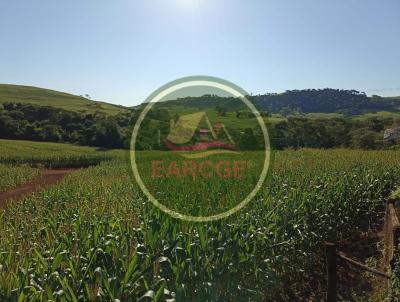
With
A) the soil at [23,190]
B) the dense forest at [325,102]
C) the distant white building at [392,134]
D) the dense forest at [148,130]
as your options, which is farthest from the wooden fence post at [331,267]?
the dense forest at [325,102]

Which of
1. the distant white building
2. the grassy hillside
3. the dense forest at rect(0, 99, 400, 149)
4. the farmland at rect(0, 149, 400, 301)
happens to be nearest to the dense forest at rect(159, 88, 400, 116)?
the grassy hillside

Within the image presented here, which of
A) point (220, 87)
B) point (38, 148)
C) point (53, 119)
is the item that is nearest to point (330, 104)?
point (53, 119)

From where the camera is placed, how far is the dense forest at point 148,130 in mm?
47969

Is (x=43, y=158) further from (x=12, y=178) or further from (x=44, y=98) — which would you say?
(x=44, y=98)

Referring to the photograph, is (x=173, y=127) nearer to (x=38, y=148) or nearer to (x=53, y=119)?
(x=38, y=148)

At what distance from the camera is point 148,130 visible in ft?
171

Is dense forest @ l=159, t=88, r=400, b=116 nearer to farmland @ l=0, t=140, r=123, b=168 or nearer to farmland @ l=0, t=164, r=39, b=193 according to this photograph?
farmland @ l=0, t=140, r=123, b=168

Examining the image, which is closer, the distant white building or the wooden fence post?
the wooden fence post

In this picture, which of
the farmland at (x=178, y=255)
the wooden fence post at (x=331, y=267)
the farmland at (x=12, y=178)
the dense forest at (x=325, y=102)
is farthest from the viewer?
the dense forest at (x=325, y=102)

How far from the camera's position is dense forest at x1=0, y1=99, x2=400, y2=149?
→ 157ft

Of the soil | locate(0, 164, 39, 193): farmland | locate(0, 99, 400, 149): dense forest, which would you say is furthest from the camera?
locate(0, 99, 400, 149): dense forest

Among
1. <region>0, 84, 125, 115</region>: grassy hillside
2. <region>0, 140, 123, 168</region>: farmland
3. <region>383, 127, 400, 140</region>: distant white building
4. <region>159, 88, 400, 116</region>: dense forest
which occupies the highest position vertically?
<region>159, 88, 400, 116</region>: dense forest

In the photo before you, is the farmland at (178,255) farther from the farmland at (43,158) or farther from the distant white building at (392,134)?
the distant white building at (392,134)

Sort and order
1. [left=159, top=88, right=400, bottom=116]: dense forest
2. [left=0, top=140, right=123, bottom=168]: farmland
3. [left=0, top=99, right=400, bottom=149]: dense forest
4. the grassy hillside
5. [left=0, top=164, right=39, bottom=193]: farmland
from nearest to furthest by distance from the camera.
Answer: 1. [left=0, top=164, right=39, bottom=193]: farmland
2. [left=0, top=140, right=123, bottom=168]: farmland
3. [left=0, top=99, right=400, bottom=149]: dense forest
4. the grassy hillside
5. [left=159, top=88, right=400, bottom=116]: dense forest
